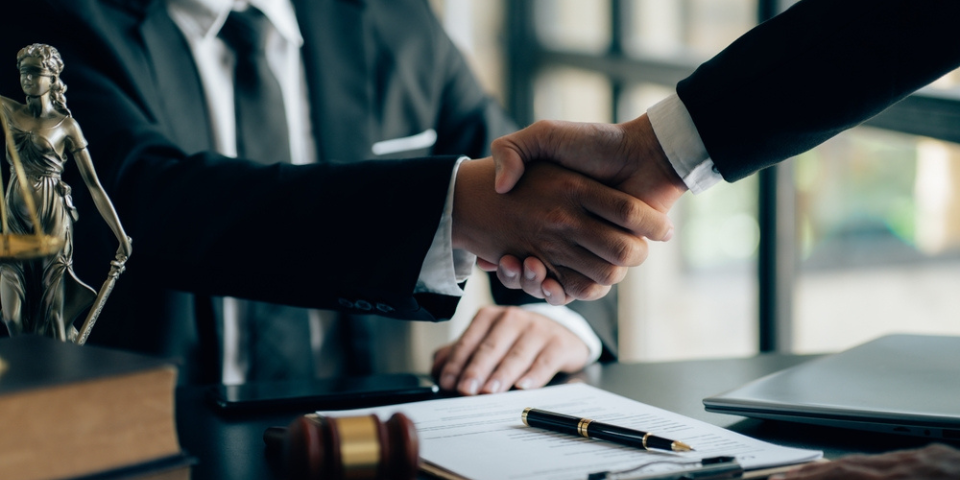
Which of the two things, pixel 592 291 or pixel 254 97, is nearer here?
pixel 592 291

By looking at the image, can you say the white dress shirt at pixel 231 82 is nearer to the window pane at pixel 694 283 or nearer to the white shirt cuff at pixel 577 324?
the white shirt cuff at pixel 577 324

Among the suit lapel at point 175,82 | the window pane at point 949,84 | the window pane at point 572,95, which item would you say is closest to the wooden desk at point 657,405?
the suit lapel at point 175,82

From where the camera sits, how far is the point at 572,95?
10.6 ft

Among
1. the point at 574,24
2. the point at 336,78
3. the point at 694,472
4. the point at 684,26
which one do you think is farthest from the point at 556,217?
the point at 574,24

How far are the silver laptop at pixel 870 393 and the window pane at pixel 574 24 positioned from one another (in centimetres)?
211

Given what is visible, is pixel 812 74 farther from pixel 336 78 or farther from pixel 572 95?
pixel 572 95

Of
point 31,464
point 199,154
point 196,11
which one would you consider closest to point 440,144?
point 196,11

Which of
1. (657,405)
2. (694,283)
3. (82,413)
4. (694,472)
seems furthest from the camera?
(694,283)

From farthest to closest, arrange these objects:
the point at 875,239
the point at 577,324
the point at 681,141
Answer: the point at 875,239
the point at 577,324
the point at 681,141

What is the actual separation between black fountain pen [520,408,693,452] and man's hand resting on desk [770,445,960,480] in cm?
12

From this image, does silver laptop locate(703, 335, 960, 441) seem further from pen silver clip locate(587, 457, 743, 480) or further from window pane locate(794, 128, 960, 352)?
window pane locate(794, 128, 960, 352)

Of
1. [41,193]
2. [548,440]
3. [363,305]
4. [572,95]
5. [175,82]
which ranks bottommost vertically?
[548,440]

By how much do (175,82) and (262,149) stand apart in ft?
0.57

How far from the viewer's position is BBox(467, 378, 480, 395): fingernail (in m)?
0.94
